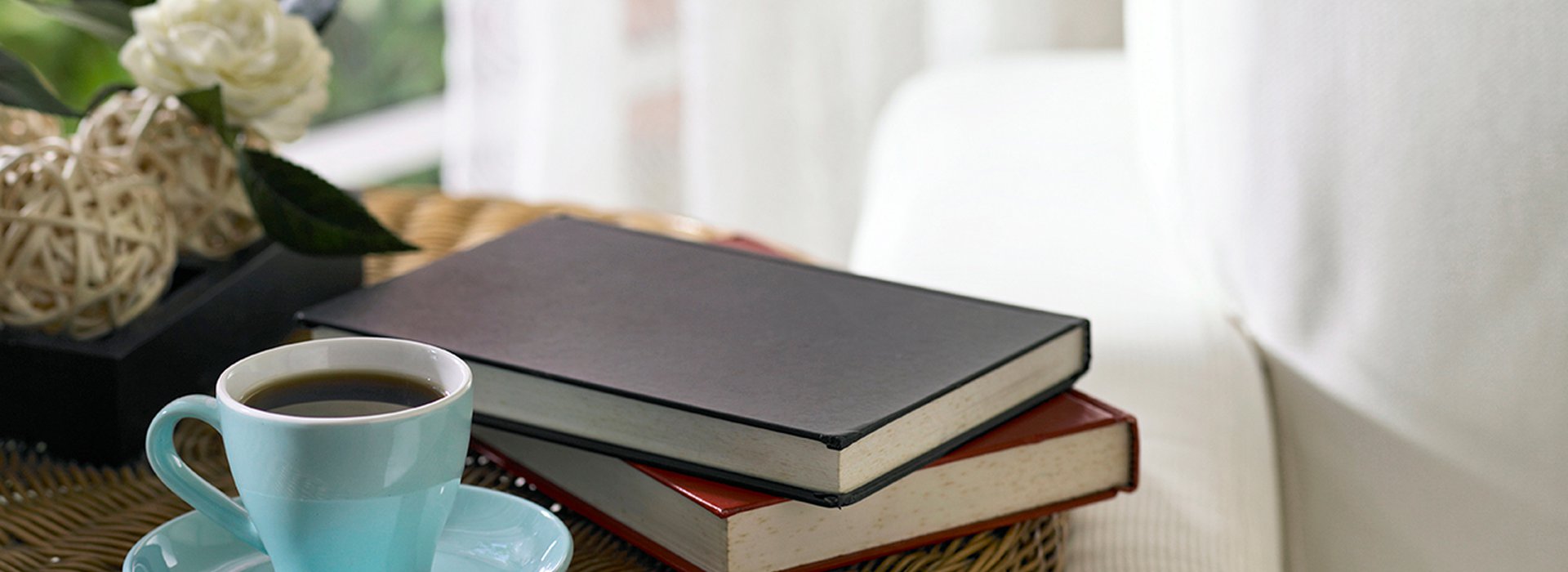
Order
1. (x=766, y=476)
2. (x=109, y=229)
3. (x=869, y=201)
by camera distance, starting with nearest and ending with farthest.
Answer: (x=766, y=476), (x=109, y=229), (x=869, y=201)

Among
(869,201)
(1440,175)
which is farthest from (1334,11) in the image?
(869,201)

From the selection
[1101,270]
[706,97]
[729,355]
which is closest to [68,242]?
[729,355]

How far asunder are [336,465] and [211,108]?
30cm

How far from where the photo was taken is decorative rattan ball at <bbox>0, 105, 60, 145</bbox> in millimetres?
636

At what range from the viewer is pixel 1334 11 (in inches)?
21.5

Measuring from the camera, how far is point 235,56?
585 mm

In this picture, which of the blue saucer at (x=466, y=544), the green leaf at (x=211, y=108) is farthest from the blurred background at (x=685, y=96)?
the blue saucer at (x=466, y=544)

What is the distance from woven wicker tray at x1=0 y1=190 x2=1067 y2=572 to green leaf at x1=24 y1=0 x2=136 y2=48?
8.1 inches

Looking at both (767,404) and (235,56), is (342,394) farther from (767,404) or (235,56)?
(235,56)

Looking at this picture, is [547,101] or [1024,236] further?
[547,101]

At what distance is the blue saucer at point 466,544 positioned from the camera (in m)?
0.42

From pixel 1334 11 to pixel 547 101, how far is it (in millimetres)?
999

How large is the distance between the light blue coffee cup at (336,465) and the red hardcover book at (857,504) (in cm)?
7

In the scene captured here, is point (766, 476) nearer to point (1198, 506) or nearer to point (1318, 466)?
point (1198, 506)
